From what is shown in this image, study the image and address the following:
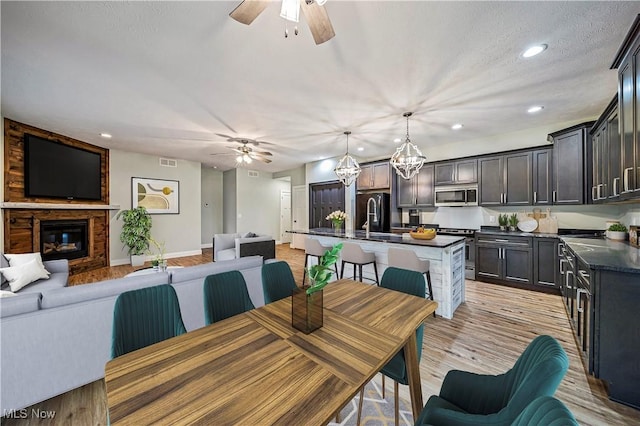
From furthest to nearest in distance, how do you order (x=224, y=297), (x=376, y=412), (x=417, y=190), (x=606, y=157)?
(x=417, y=190) → (x=606, y=157) → (x=224, y=297) → (x=376, y=412)

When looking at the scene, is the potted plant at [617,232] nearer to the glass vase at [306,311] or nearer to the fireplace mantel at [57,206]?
the glass vase at [306,311]

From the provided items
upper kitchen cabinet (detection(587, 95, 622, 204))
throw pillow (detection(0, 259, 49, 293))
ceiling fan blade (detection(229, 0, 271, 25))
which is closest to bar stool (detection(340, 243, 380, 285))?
upper kitchen cabinet (detection(587, 95, 622, 204))

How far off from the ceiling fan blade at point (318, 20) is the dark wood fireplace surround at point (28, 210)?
213 inches

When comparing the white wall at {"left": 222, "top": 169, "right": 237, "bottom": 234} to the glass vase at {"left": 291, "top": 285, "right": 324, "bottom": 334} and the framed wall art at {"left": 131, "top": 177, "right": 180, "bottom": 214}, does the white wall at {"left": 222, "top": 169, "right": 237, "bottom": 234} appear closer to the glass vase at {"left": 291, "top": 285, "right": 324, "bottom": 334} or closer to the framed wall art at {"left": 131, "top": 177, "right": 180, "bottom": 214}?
the framed wall art at {"left": 131, "top": 177, "right": 180, "bottom": 214}

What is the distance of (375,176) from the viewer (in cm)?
601

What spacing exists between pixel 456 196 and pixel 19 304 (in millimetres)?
5790

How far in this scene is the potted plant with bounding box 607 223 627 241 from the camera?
10.2 feet

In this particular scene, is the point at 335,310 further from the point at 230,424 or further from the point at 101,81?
the point at 101,81

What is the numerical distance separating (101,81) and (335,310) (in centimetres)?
343

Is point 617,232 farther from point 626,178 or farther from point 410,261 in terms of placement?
point 410,261

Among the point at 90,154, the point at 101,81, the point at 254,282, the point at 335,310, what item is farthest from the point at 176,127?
the point at 335,310

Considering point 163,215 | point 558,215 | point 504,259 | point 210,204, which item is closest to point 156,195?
point 163,215

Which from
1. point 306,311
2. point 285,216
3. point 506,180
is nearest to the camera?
point 306,311

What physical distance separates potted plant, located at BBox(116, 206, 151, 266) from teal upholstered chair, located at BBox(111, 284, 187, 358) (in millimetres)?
5061
